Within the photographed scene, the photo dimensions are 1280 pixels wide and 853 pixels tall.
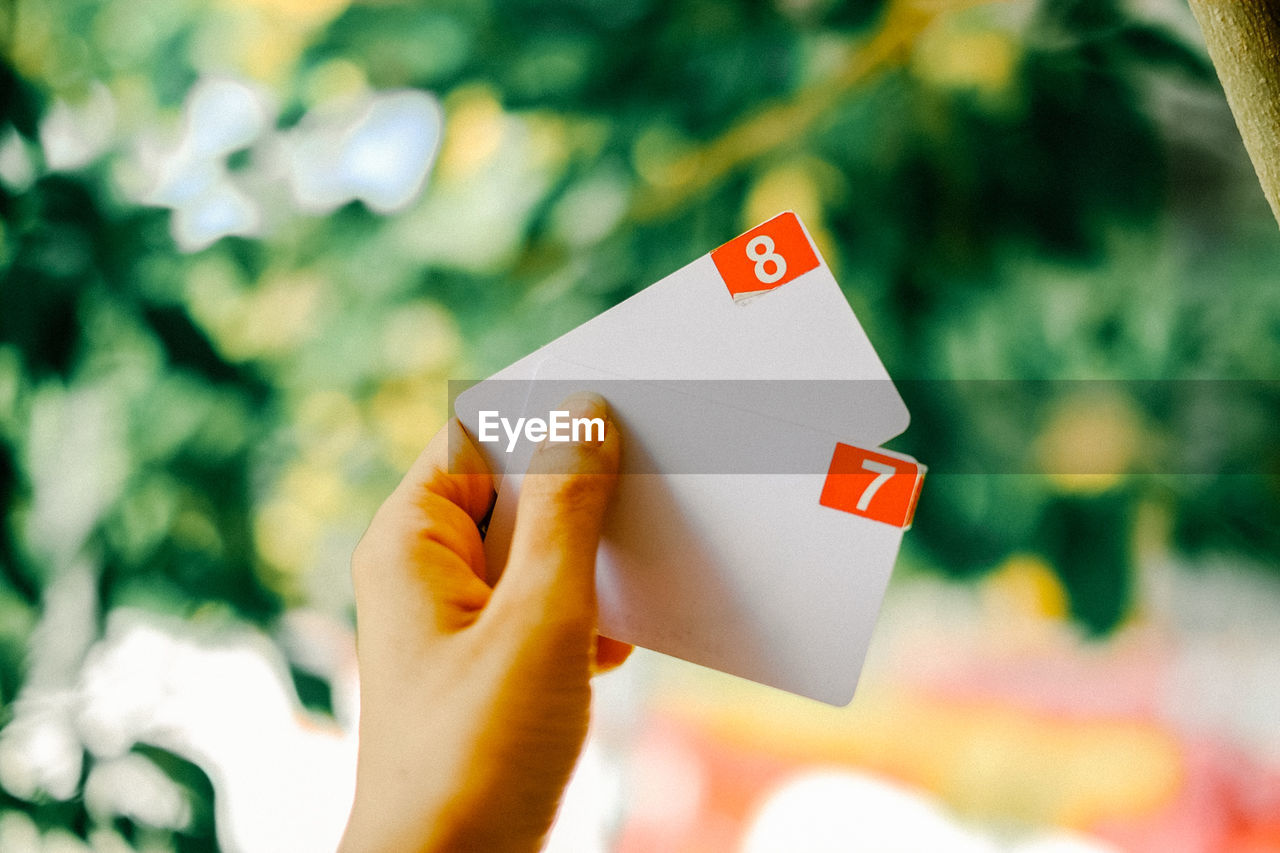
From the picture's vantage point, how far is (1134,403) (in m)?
0.78

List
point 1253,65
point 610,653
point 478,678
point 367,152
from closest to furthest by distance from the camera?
point 1253,65
point 478,678
point 610,653
point 367,152

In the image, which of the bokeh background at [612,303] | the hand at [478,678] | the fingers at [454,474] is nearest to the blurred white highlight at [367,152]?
the bokeh background at [612,303]

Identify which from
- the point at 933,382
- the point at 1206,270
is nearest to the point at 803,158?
the point at 933,382

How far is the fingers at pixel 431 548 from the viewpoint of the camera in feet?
1.91

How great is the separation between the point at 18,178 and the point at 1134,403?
139 centimetres

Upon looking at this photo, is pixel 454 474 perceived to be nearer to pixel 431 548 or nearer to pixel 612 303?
pixel 431 548

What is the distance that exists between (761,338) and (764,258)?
0.07m

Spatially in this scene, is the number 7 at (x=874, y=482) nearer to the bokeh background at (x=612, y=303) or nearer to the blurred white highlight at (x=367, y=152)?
the bokeh background at (x=612, y=303)

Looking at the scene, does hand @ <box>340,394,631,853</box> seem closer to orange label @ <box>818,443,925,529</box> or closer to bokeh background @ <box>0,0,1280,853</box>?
orange label @ <box>818,443,925,529</box>

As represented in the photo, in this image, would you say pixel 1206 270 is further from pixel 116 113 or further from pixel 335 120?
pixel 116 113

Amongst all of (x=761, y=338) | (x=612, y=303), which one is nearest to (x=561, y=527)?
(x=761, y=338)

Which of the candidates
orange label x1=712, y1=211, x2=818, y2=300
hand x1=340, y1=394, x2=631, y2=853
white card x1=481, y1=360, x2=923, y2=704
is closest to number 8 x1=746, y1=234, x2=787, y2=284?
orange label x1=712, y1=211, x2=818, y2=300

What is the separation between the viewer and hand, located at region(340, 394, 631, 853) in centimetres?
54

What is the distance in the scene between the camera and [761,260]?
0.70 m
